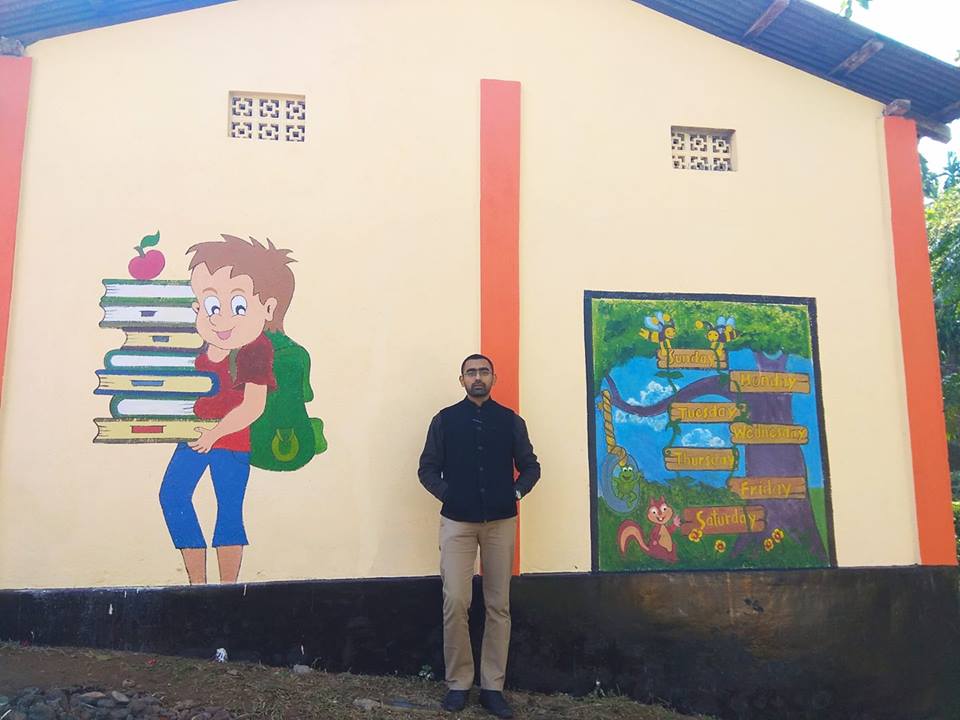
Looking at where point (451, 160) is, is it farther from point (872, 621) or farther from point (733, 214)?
point (872, 621)

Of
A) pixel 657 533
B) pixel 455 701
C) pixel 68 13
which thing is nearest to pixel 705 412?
pixel 657 533

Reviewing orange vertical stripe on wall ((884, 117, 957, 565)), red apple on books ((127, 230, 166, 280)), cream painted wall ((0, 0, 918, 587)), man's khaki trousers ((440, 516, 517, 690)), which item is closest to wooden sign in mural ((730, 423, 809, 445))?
cream painted wall ((0, 0, 918, 587))

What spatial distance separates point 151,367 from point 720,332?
12.0 ft

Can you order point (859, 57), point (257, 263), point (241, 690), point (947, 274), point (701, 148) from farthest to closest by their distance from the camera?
1. point (947, 274)
2. point (701, 148)
3. point (859, 57)
4. point (257, 263)
5. point (241, 690)

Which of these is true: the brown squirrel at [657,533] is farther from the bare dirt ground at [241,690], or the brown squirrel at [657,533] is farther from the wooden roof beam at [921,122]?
the wooden roof beam at [921,122]

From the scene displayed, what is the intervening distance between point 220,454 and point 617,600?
260 centimetres

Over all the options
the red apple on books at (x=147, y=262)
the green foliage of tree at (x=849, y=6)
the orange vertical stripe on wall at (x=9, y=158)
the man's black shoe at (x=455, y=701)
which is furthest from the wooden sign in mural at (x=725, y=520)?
the green foliage of tree at (x=849, y=6)

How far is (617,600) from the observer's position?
14.8 ft

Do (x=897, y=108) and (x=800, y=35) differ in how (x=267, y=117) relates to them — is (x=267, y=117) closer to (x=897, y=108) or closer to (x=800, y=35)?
(x=800, y=35)

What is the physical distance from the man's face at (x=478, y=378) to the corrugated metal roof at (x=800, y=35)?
294 centimetres

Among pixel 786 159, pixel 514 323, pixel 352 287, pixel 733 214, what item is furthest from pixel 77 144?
pixel 786 159

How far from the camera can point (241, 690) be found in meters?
3.88

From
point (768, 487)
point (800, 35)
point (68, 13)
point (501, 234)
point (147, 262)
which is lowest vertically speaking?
point (768, 487)

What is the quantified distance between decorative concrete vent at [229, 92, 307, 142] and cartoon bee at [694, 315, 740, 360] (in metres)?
2.96
